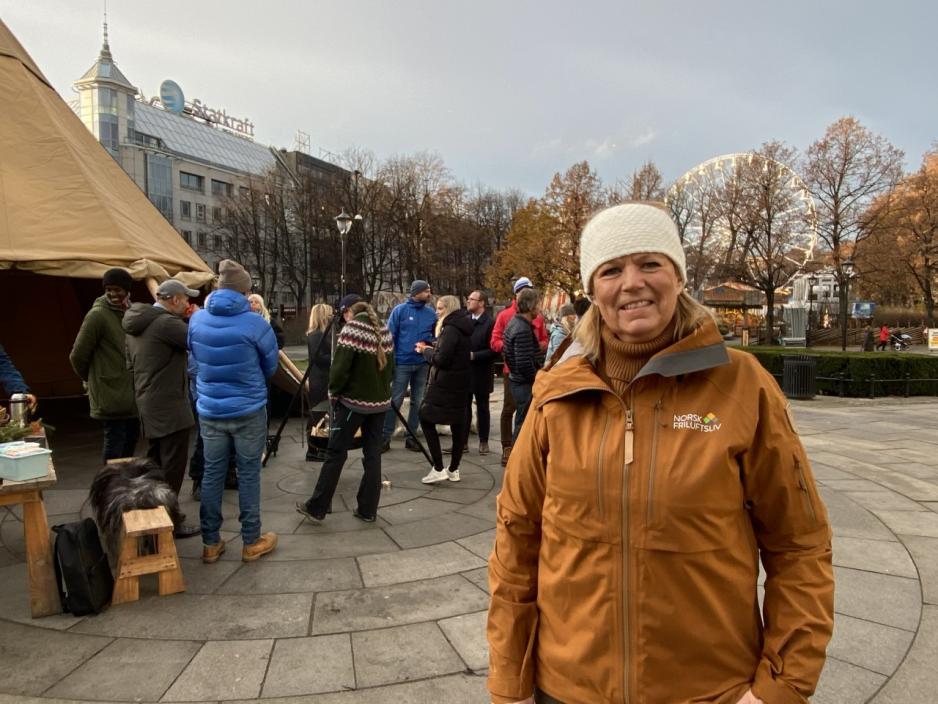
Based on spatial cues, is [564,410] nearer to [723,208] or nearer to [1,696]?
[1,696]

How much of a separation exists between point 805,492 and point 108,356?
5760mm

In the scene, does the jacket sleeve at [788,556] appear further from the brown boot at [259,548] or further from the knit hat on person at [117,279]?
the knit hat on person at [117,279]

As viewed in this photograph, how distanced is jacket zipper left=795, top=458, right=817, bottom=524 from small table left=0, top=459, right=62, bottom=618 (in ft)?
13.2

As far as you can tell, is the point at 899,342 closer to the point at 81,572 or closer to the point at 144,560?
the point at 144,560

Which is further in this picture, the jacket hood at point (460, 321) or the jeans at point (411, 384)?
the jeans at point (411, 384)

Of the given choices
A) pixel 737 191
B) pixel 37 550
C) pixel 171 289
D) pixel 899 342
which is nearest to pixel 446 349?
pixel 171 289

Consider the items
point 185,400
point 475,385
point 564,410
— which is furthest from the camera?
point 475,385

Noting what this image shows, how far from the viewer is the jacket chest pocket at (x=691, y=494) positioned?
1368mm

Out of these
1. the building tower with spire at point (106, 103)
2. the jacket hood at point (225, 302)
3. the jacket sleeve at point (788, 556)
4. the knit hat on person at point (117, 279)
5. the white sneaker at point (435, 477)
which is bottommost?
the white sneaker at point (435, 477)

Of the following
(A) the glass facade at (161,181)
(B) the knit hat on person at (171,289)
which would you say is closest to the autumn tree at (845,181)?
(B) the knit hat on person at (171,289)

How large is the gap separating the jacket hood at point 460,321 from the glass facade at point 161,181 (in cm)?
6420

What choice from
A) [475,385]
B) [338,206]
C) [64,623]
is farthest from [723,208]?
[64,623]

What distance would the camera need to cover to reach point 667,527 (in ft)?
4.52

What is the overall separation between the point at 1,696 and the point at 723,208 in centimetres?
3797
